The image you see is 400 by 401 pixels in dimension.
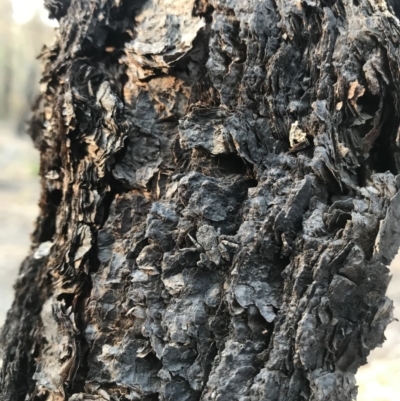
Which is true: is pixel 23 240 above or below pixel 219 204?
above

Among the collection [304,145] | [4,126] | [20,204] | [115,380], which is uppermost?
[4,126]

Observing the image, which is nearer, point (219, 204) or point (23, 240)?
point (219, 204)

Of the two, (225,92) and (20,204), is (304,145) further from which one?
(20,204)

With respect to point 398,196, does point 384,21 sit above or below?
above

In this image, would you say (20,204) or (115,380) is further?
(20,204)

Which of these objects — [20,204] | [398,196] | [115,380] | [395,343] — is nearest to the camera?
[398,196]

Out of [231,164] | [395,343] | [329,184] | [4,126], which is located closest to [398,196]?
[329,184]

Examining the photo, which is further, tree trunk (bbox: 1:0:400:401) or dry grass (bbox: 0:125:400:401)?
dry grass (bbox: 0:125:400:401)

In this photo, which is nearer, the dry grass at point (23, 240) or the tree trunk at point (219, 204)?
the tree trunk at point (219, 204)
